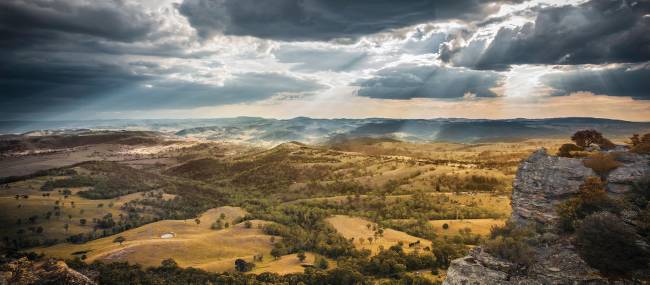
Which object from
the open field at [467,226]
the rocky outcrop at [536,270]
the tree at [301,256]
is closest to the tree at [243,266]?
the tree at [301,256]

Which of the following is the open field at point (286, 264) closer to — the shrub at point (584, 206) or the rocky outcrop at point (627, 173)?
the shrub at point (584, 206)

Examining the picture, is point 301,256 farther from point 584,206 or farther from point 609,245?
point 609,245

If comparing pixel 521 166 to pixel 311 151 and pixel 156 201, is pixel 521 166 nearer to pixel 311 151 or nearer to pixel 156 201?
pixel 156 201

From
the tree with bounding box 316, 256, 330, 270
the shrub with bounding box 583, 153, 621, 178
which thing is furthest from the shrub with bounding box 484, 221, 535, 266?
the tree with bounding box 316, 256, 330, 270

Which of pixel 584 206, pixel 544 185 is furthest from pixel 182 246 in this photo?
pixel 584 206

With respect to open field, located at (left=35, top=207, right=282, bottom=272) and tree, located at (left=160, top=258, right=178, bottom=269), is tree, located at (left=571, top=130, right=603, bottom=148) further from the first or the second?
tree, located at (left=160, top=258, right=178, bottom=269)
